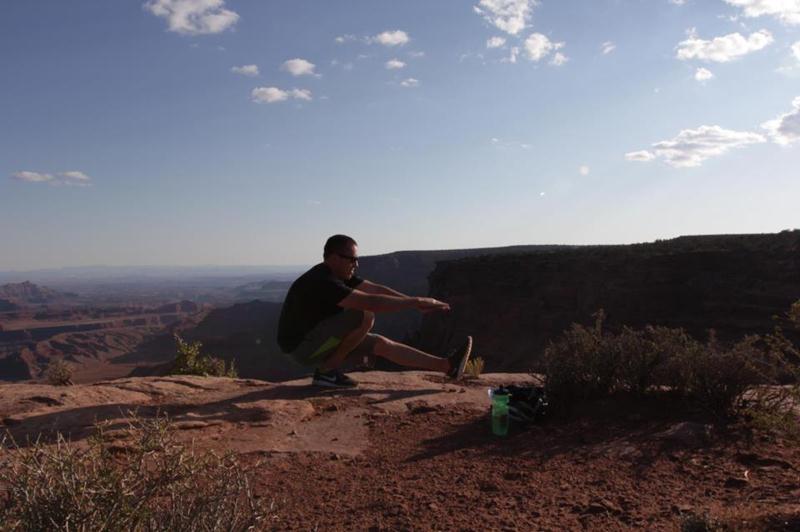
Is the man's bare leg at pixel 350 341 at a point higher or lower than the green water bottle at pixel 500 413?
higher

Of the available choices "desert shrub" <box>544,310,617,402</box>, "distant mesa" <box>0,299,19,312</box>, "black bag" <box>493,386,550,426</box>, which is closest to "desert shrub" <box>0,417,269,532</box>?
"black bag" <box>493,386,550,426</box>

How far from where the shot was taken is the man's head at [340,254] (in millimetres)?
4883

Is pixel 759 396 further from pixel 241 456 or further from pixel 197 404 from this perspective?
pixel 197 404

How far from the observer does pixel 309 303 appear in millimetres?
4750

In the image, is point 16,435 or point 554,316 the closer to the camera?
point 16,435

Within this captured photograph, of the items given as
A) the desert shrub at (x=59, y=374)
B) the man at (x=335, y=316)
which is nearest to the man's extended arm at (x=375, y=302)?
the man at (x=335, y=316)

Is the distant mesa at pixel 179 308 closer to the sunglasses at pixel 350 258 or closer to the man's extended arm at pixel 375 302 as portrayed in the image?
the sunglasses at pixel 350 258

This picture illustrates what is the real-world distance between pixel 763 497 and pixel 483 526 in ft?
4.50

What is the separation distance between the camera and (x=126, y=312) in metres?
114

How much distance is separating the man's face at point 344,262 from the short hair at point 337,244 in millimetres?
24

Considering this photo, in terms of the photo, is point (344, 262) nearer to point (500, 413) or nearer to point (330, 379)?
point (330, 379)

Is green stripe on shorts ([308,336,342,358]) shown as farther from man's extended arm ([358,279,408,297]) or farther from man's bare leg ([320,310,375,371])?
man's extended arm ([358,279,408,297])

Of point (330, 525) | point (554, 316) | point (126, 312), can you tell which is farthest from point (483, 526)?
point (126, 312)

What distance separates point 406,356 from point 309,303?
1089 millimetres
